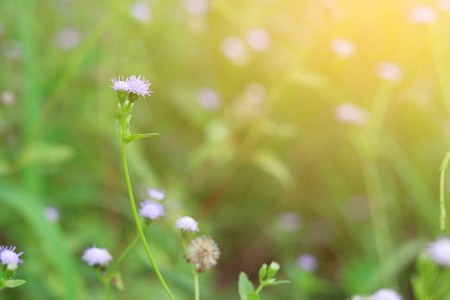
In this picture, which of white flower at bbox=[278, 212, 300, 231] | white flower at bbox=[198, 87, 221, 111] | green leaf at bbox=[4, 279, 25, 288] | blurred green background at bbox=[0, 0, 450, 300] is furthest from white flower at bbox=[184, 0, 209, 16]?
green leaf at bbox=[4, 279, 25, 288]

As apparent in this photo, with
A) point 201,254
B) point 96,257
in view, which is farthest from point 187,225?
point 96,257

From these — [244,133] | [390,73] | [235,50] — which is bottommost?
[390,73]

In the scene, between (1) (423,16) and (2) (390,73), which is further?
(2) (390,73)

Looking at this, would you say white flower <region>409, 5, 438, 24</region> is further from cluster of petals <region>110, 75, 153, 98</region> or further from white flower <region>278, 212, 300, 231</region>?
cluster of petals <region>110, 75, 153, 98</region>

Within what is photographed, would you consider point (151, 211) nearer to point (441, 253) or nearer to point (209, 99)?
point (441, 253)

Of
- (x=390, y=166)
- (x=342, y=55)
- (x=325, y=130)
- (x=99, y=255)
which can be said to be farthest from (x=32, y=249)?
(x=390, y=166)

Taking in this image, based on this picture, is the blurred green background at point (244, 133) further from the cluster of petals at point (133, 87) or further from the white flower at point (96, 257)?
the cluster of petals at point (133, 87)

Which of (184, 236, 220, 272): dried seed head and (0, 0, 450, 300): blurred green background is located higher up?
(0, 0, 450, 300): blurred green background

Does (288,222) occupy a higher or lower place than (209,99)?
lower
